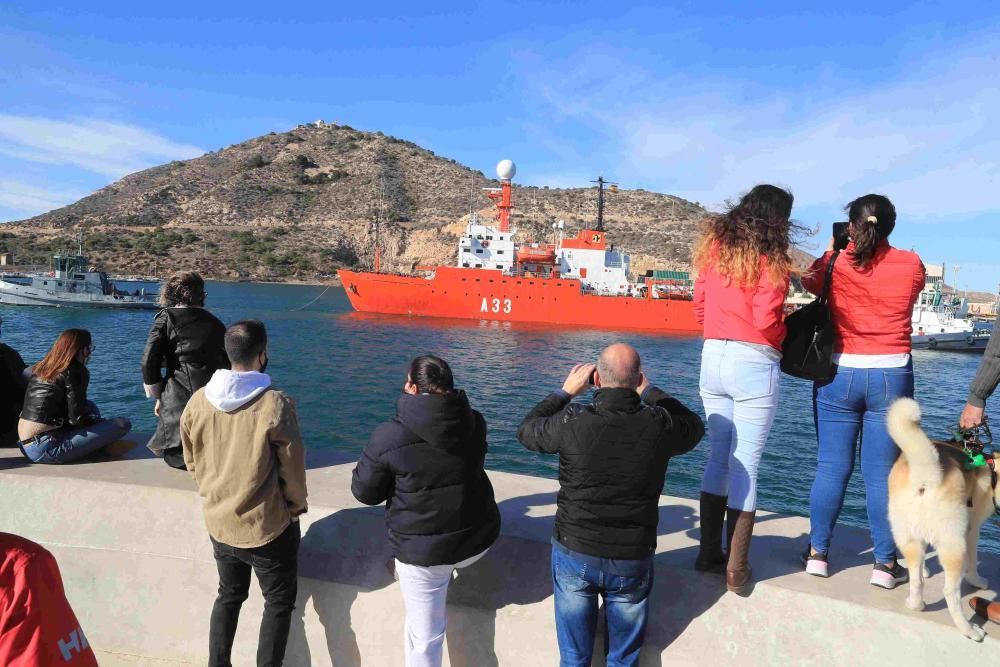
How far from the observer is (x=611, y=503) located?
5.83 ft

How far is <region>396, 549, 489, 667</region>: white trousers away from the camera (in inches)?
74.8

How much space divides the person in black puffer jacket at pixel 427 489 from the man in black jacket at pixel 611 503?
285mm

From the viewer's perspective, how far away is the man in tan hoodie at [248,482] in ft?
6.38

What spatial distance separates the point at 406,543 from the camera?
A: 189 cm

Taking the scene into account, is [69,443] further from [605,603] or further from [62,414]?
[605,603]

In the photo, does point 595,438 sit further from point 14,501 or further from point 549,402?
point 14,501

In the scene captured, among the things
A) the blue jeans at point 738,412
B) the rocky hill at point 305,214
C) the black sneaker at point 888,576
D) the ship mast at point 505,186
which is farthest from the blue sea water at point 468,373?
the rocky hill at point 305,214

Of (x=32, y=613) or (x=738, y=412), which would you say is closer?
(x=32, y=613)

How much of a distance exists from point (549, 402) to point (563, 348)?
22186 millimetres

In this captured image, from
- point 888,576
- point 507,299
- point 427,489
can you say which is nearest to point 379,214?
point 507,299

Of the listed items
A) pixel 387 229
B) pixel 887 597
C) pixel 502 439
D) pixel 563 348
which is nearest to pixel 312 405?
pixel 502 439

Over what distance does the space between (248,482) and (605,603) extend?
4.07 ft

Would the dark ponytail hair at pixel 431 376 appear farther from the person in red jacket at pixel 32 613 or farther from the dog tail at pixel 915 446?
the dog tail at pixel 915 446

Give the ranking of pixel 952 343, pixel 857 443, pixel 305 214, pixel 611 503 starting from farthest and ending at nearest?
pixel 305 214 → pixel 952 343 → pixel 857 443 → pixel 611 503
